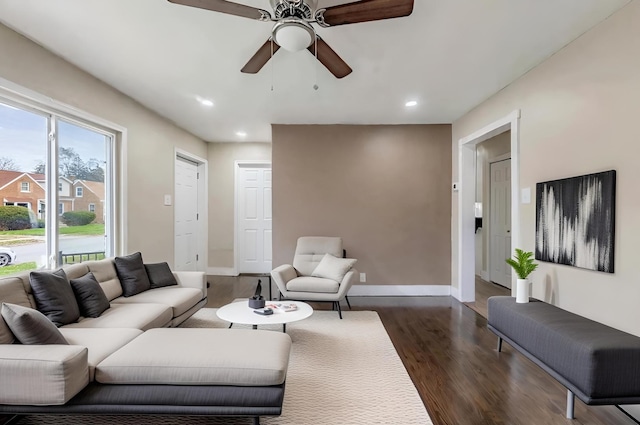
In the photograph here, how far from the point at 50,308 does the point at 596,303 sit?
3.79 metres

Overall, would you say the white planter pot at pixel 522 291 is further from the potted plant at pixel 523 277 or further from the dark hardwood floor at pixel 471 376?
the dark hardwood floor at pixel 471 376

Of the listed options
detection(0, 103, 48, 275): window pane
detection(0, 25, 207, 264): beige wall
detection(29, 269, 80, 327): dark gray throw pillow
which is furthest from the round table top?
detection(0, 25, 207, 264): beige wall

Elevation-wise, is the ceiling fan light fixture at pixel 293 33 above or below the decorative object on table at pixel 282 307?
above

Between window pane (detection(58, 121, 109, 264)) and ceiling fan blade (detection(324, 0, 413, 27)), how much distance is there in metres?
2.75

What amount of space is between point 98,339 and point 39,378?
48 centimetres

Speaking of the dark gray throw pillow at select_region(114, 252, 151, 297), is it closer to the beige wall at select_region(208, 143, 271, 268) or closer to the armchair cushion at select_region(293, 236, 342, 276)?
the armchair cushion at select_region(293, 236, 342, 276)

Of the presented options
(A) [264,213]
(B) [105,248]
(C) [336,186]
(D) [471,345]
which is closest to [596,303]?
(D) [471,345]

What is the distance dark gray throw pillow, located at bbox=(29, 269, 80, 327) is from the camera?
2.23 meters

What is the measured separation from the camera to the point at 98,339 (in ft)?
6.66

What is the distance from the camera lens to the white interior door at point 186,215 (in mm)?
5227

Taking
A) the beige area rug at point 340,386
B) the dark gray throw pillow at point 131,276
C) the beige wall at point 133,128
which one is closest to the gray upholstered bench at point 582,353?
the beige area rug at point 340,386

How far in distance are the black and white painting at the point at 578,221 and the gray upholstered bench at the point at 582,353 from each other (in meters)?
0.45

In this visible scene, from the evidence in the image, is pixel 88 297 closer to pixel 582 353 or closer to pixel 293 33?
pixel 293 33

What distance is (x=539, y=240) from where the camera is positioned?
286cm
